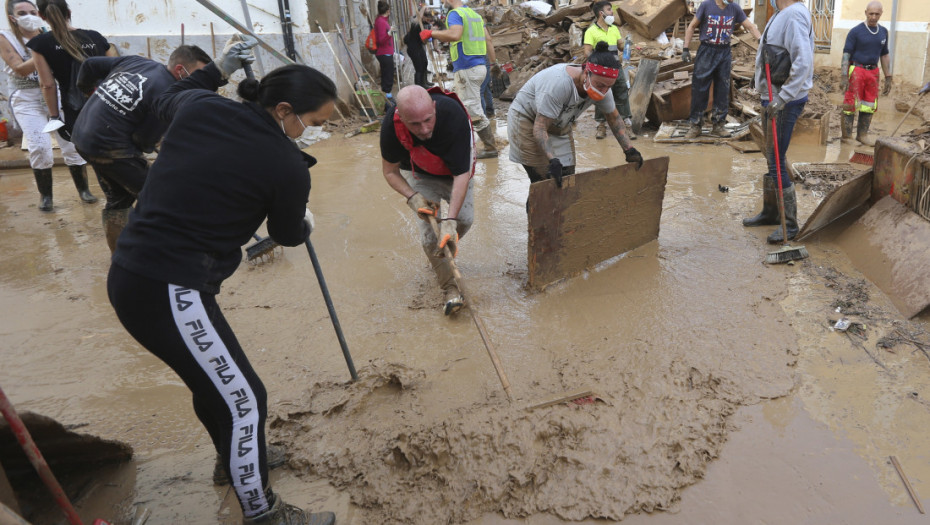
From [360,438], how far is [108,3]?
9420mm

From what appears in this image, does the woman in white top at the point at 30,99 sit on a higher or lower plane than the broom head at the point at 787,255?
higher

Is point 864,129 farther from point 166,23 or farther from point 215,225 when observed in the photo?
point 166,23

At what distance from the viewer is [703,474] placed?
8.34ft

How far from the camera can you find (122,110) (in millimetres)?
3770

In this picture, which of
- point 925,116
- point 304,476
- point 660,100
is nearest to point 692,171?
point 660,100

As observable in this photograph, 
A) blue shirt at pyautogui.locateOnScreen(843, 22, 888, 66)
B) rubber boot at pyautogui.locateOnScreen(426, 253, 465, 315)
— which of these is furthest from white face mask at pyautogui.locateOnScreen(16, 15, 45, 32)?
blue shirt at pyautogui.locateOnScreen(843, 22, 888, 66)

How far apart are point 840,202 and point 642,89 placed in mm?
4507

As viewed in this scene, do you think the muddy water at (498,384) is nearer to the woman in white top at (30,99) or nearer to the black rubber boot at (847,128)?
the woman in white top at (30,99)

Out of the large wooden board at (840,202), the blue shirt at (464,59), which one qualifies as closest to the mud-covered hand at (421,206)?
the large wooden board at (840,202)

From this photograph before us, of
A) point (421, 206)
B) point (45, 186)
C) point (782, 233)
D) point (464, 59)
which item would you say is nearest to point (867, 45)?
point (782, 233)

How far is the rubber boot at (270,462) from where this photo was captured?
2.61 metres

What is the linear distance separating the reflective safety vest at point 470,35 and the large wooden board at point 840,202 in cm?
471

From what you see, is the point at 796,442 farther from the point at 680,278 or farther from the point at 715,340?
the point at 680,278

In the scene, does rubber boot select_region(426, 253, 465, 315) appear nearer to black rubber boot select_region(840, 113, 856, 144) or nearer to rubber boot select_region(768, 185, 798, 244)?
rubber boot select_region(768, 185, 798, 244)
